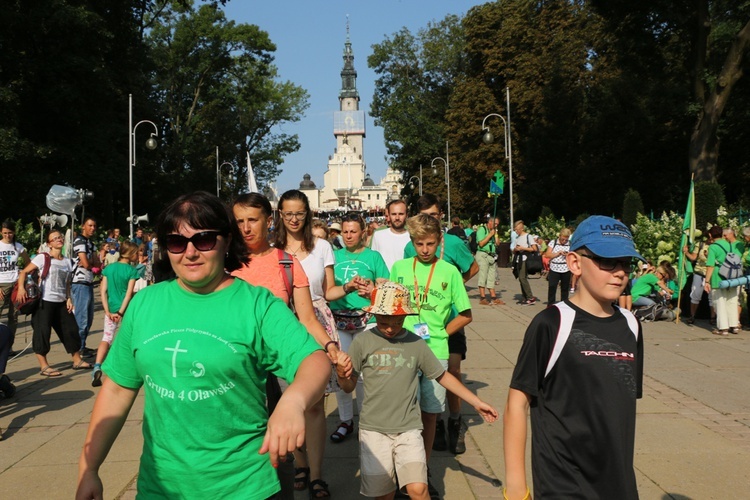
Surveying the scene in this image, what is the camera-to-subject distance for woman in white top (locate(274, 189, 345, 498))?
4.68 meters

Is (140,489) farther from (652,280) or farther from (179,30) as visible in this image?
(179,30)

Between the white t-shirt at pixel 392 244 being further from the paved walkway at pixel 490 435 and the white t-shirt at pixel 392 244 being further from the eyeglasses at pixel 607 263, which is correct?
the eyeglasses at pixel 607 263

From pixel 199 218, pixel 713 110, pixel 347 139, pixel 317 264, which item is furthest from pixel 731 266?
pixel 347 139

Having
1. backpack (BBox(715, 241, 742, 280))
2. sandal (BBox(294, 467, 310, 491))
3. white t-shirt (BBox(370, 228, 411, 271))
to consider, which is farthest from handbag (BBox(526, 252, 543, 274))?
→ sandal (BBox(294, 467, 310, 491))

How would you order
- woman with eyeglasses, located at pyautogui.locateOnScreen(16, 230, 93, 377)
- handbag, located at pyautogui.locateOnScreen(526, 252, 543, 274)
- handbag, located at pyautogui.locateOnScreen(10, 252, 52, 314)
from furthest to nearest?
handbag, located at pyautogui.locateOnScreen(526, 252, 543, 274) → woman with eyeglasses, located at pyautogui.locateOnScreen(16, 230, 93, 377) → handbag, located at pyautogui.locateOnScreen(10, 252, 52, 314)

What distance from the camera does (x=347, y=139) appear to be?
633 ft

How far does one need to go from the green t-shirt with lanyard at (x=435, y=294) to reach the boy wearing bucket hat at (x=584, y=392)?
7.40ft

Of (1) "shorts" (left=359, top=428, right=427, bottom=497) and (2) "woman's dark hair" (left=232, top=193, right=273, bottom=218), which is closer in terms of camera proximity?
(1) "shorts" (left=359, top=428, right=427, bottom=497)

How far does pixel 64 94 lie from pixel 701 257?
82.1 feet

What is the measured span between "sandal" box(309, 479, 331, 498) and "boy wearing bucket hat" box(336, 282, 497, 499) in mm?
667

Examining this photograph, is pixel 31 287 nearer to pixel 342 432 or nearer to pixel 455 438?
pixel 342 432

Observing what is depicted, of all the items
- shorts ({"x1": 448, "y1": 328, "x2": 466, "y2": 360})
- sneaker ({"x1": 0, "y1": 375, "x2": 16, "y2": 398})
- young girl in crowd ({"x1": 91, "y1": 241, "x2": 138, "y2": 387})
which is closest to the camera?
shorts ({"x1": 448, "y1": 328, "x2": 466, "y2": 360})

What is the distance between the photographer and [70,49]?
1176 inches

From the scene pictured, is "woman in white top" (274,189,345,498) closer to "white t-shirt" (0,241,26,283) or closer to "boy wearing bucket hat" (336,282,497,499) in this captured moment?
"boy wearing bucket hat" (336,282,497,499)
